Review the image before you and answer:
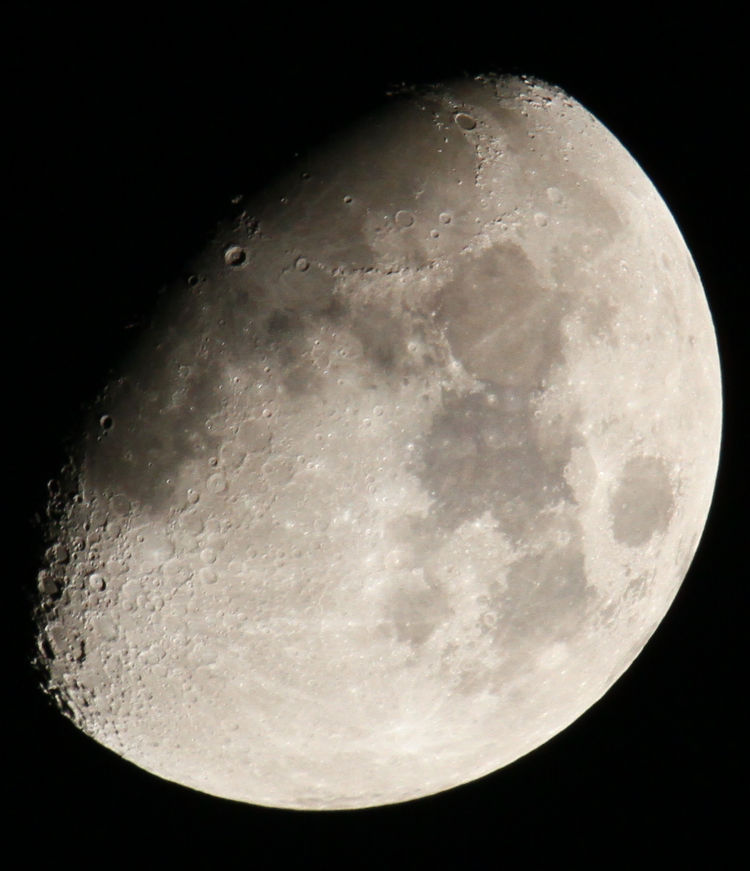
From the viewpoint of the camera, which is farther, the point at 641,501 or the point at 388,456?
the point at 641,501

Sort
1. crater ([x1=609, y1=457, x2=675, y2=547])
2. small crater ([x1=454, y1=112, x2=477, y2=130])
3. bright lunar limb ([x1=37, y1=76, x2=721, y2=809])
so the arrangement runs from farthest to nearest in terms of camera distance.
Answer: crater ([x1=609, y1=457, x2=675, y2=547]) < small crater ([x1=454, y1=112, x2=477, y2=130]) < bright lunar limb ([x1=37, y1=76, x2=721, y2=809])

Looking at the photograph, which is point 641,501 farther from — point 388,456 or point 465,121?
point 465,121

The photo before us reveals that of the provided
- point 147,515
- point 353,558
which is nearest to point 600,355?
point 353,558

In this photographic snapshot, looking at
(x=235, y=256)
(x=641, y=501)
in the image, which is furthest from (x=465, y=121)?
(x=641, y=501)

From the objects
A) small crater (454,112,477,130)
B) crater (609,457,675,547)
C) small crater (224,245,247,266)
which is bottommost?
crater (609,457,675,547)

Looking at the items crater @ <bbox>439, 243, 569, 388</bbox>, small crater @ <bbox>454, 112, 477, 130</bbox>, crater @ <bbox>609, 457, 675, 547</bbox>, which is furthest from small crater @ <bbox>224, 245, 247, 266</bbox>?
crater @ <bbox>609, 457, 675, 547</bbox>

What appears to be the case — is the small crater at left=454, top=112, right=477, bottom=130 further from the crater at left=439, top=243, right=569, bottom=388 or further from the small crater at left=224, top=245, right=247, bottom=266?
the small crater at left=224, top=245, right=247, bottom=266

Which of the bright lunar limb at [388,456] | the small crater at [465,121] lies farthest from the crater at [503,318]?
the small crater at [465,121]

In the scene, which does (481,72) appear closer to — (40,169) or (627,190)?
(627,190)
